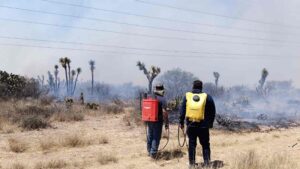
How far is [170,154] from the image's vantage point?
1230 cm

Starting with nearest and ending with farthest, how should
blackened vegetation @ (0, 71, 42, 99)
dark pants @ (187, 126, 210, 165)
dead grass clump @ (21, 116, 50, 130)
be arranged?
dark pants @ (187, 126, 210, 165) → dead grass clump @ (21, 116, 50, 130) → blackened vegetation @ (0, 71, 42, 99)

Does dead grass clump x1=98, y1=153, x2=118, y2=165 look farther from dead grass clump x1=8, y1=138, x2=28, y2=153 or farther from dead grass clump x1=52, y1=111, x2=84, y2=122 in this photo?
dead grass clump x1=52, y1=111, x2=84, y2=122

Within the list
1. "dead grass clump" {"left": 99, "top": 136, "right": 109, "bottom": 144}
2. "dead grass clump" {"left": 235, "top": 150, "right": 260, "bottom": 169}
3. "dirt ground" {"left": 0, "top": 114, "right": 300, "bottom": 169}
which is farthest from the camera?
"dead grass clump" {"left": 99, "top": 136, "right": 109, "bottom": 144}

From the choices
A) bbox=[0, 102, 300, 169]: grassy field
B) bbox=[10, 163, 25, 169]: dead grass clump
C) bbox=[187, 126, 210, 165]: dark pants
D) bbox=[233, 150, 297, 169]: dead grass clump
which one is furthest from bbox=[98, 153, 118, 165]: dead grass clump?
bbox=[233, 150, 297, 169]: dead grass clump

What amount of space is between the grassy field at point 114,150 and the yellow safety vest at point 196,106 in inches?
47.3

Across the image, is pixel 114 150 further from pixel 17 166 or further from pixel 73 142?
pixel 17 166

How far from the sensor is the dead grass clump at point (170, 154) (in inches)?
472

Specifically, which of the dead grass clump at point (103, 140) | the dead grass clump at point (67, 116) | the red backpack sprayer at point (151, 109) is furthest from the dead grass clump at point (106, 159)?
the dead grass clump at point (67, 116)

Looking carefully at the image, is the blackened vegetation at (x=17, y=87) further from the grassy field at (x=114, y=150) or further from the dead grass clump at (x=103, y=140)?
the dead grass clump at (x=103, y=140)

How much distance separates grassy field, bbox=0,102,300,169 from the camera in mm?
11133

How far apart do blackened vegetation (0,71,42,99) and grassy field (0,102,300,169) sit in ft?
43.3

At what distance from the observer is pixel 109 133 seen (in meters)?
18.7

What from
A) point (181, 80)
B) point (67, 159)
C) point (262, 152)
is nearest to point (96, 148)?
point (67, 159)

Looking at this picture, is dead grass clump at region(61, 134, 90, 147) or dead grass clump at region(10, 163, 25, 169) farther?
dead grass clump at region(61, 134, 90, 147)
